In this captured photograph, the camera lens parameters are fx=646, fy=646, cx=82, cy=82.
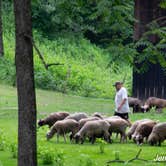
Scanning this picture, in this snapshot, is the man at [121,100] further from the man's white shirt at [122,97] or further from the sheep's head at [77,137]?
the sheep's head at [77,137]

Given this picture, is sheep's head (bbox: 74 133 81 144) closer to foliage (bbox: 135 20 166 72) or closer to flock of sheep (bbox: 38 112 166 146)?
flock of sheep (bbox: 38 112 166 146)

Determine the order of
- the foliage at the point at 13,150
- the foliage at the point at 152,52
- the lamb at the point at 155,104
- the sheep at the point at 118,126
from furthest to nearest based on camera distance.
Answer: the lamb at the point at 155,104 < the sheep at the point at 118,126 < the foliage at the point at 13,150 < the foliage at the point at 152,52

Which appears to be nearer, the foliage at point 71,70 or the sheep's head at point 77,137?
the sheep's head at point 77,137

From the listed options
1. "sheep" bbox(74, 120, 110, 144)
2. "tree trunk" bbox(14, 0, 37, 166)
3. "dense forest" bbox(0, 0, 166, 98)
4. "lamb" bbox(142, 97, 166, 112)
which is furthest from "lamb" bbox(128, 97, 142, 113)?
"tree trunk" bbox(14, 0, 37, 166)

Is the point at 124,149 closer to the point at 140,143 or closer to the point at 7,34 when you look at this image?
the point at 140,143

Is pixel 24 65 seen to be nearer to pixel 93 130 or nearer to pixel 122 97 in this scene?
pixel 93 130

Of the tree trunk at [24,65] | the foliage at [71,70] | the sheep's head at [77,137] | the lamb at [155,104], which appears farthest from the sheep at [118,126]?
the foliage at [71,70]

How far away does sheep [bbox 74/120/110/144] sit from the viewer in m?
15.8

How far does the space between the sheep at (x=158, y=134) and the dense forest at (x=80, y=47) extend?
1.82m

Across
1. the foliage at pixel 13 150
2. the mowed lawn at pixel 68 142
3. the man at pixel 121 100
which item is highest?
the man at pixel 121 100

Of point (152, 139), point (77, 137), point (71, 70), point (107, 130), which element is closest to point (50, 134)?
point (77, 137)

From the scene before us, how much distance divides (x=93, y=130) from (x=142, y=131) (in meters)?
1.22

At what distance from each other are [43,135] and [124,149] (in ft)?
13.1

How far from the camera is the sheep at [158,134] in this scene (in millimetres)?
15152
